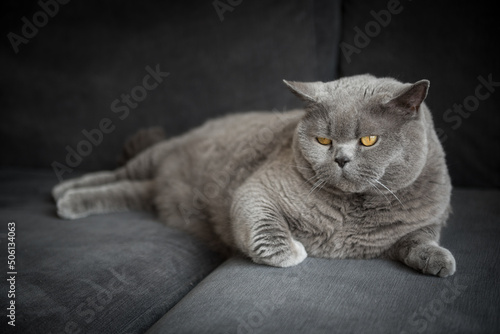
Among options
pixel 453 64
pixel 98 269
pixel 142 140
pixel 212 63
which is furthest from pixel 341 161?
pixel 142 140

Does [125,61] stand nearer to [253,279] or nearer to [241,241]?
[241,241]

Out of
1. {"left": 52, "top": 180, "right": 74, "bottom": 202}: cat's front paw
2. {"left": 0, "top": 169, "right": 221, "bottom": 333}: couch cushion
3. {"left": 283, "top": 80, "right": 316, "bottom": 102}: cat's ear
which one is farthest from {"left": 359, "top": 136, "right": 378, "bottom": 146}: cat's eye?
{"left": 52, "top": 180, "right": 74, "bottom": 202}: cat's front paw

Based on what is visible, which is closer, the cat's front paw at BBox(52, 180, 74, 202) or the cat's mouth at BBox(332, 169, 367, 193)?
the cat's mouth at BBox(332, 169, 367, 193)

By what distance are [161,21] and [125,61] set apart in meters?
0.26

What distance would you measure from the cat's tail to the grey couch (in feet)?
0.27

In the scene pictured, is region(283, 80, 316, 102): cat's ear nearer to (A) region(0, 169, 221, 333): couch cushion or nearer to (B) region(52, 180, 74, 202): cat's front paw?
(A) region(0, 169, 221, 333): couch cushion

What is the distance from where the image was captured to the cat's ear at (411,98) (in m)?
1.01

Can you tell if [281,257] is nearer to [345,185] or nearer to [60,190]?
[345,185]

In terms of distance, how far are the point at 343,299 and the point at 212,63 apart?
51.1 inches

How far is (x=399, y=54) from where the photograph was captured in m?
1.68

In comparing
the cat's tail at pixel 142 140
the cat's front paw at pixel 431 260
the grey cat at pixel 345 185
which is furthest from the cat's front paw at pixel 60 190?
the cat's front paw at pixel 431 260

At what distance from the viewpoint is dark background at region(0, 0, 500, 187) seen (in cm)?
163

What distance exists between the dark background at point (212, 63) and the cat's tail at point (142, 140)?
8cm

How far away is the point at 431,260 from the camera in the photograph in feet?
3.47
